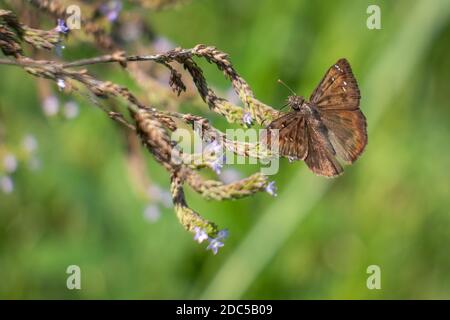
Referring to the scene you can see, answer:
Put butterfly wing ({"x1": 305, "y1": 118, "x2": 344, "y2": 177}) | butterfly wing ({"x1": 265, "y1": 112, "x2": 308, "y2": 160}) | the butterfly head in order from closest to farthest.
Answer: butterfly wing ({"x1": 265, "y1": 112, "x2": 308, "y2": 160}) → butterfly wing ({"x1": 305, "y1": 118, "x2": 344, "y2": 177}) → the butterfly head

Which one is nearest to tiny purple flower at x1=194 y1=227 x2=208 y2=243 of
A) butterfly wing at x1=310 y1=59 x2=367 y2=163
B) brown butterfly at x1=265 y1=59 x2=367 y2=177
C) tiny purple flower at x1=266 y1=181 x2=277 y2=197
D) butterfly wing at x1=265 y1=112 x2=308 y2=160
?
tiny purple flower at x1=266 y1=181 x2=277 y2=197

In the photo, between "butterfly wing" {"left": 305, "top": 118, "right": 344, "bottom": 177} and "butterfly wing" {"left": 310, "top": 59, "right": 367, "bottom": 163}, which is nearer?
"butterfly wing" {"left": 305, "top": 118, "right": 344, "bottom": 177}

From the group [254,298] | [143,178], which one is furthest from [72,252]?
[143,178]

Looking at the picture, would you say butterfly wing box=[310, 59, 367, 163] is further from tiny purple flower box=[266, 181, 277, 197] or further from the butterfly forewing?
tiny purple flower box=[266, 181, 277, 197]

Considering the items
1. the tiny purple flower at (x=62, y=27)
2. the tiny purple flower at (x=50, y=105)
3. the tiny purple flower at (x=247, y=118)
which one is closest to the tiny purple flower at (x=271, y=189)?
the tiny purple flower at (x=247, y=118)

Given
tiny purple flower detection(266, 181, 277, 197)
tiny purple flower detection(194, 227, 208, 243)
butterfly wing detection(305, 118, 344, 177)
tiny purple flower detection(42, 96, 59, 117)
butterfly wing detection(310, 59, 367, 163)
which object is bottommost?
tiny purple flower detection(194, 227, 208, 243)

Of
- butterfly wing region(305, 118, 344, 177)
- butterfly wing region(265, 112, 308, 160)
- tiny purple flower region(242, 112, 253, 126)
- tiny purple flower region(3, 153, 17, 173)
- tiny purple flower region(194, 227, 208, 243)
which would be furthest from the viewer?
tiny purple flower region(3, 153, 17, 173)

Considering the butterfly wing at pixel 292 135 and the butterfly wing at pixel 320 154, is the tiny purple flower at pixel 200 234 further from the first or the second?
the butterfly wing at pixel 320 154
